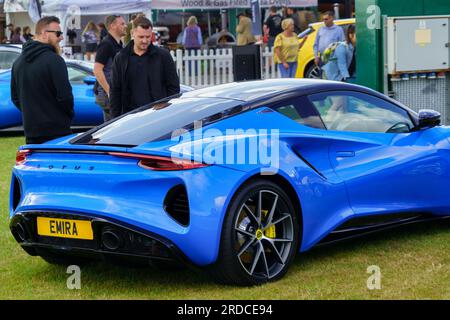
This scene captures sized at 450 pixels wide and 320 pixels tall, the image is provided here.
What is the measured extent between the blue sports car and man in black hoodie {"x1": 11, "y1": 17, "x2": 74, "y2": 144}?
1.31 meters

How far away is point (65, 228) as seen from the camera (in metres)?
5.96

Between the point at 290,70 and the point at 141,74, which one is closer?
the point at 141,74

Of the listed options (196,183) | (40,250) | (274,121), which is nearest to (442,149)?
(274,121)

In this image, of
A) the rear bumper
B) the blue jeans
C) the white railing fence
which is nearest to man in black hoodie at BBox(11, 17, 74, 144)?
the rear bumper

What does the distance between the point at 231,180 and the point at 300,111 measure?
41.4 inches

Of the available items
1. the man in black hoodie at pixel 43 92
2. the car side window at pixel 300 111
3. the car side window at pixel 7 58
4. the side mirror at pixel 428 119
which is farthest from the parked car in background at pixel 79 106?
the car side window at pixel 300 111

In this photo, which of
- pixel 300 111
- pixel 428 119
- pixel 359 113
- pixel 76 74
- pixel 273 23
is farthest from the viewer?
pixel 273 23

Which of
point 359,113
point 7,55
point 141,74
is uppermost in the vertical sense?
point 141,74

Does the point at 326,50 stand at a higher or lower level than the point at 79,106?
higher

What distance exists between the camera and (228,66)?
2256 cm

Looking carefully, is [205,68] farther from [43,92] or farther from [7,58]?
[43,92]

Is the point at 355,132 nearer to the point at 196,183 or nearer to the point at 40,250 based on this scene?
the point at 196,183

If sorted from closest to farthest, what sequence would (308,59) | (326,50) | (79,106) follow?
Result: (79,106) → (326,50) → (308,59)

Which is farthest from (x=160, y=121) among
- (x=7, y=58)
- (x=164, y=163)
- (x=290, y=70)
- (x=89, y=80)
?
(x=290, y=70)
